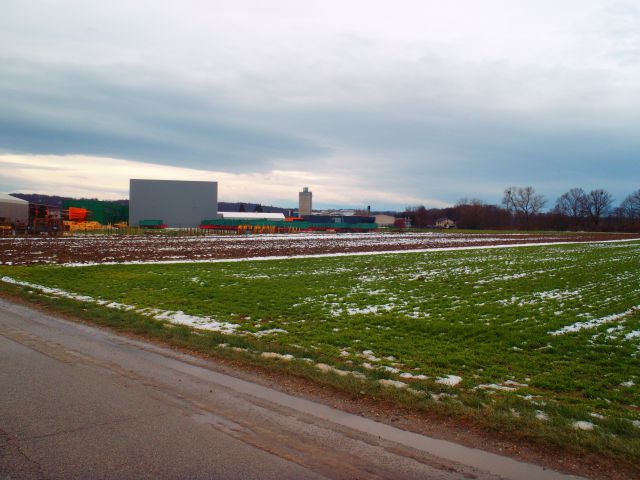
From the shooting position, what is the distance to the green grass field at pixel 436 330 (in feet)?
20.7

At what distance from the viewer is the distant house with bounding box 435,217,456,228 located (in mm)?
158750

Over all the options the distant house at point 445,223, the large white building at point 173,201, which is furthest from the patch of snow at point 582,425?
the distant house at point 445,223

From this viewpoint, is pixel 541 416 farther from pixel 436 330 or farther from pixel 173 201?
pixel 173 201

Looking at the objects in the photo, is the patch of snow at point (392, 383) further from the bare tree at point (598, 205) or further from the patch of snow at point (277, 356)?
the bare tree at point (598, 205)

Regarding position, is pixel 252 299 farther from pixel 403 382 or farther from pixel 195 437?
pixel 195 437

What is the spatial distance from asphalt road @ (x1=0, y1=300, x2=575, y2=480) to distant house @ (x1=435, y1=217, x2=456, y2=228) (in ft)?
515

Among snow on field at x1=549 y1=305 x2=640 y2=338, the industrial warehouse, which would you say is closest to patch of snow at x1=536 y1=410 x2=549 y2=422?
snow on field at x1=549 y1=305 x2=640 y2=338

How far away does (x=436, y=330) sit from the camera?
1070 centimetres

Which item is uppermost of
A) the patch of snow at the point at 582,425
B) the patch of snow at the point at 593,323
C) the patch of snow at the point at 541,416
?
the patch of snow at the point at 593,323

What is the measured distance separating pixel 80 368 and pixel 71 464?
11.3 ft

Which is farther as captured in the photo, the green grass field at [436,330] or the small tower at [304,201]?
the small tower at [304,201]

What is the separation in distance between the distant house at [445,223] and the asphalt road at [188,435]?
6184 inches

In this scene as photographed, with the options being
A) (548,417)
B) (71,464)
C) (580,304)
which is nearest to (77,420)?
(71,464)

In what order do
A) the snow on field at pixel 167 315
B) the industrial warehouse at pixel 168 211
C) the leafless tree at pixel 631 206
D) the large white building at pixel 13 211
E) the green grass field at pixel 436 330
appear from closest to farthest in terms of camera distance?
the green grass field at pixel 436 330
the snow on field at pixel 167 315
the large white building at pixel 13 211
the industrial warehouse at pixel 168 211
the leafless tree at pixel 631 206
